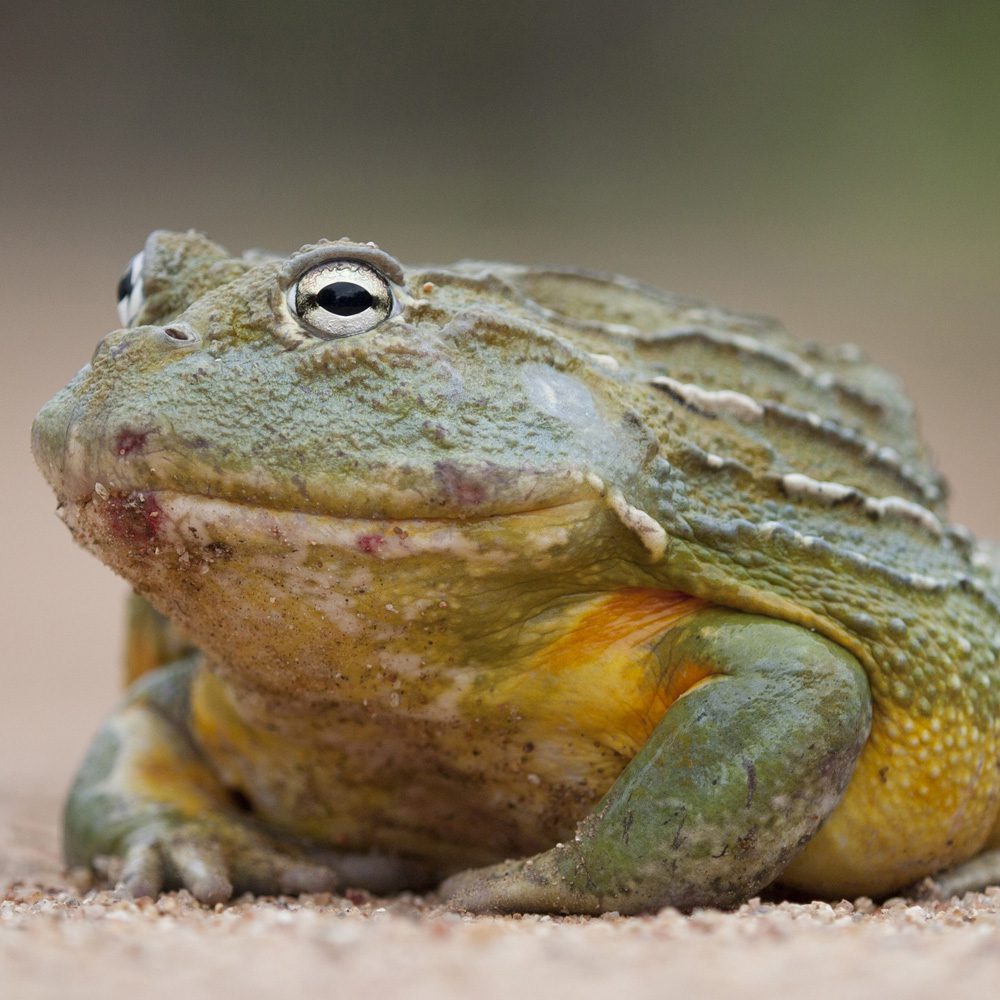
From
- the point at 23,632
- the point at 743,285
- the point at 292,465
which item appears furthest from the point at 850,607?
the point at 743,285

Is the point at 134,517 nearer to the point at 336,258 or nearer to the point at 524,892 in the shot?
the point at 336,258

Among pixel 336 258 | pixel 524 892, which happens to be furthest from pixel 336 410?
pixel 524 892

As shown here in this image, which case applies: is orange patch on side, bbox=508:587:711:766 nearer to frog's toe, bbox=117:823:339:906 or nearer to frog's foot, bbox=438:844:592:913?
frog's foot, bbox=438:844:592:913

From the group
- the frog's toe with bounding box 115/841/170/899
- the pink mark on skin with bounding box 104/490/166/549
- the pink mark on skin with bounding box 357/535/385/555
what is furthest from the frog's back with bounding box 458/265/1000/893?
the frog's toe with bounding box 115/841/170/899

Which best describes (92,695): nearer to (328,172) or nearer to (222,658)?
(222,658)

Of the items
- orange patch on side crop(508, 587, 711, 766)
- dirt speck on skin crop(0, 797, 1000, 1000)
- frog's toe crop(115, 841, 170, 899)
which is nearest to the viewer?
dirt speck on skin crop(0, 797, 1000, 1000)
